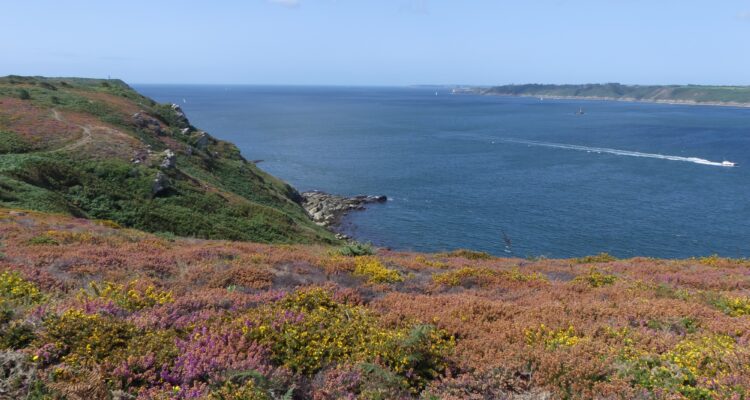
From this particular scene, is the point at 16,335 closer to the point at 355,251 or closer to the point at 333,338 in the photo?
the point at 333,338

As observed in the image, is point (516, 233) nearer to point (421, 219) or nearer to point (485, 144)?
point (421, 219)

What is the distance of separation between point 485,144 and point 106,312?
455 feet

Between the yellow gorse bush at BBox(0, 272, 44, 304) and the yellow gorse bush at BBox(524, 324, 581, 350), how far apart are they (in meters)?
10.7

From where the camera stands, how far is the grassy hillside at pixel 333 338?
755 centimetres

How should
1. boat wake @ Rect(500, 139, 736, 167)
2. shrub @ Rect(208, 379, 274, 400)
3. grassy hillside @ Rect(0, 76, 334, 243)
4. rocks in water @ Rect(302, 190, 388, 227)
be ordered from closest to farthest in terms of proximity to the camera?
shrub @ Rect(208, 379, 274, 400), grassy hillside @ Rect(0, 76, 334, 243), rocks in water @ Rect(302, 190, 388, 227), boat wake @ Rect(500, 139, 736, 167)

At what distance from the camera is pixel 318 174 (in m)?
101

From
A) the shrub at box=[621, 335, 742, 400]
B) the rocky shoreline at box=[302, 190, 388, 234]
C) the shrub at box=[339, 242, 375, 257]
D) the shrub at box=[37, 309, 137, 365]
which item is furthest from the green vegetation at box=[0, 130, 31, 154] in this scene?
the shrub at box=[621, 335, 742, 400]

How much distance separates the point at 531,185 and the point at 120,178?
72.9 metres

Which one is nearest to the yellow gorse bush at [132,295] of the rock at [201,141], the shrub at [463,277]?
the shrub at [463,277]

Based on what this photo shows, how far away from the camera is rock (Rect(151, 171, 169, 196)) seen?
1624 inches

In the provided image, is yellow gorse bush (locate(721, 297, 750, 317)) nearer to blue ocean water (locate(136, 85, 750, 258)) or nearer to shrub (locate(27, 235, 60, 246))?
shrub (locate(27, 235, 60, 246))

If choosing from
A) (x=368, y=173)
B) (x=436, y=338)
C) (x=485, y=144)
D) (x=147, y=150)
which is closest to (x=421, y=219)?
(x=368, y=173)

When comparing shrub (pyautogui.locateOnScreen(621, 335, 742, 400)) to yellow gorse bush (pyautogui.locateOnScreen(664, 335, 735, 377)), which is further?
yellow gorse bush (pyautogui.locateOnScreen(664, 335, 735, 377))

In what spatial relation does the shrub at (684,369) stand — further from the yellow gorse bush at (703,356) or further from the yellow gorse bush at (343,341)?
the yellow gorse bush at (343,341)
